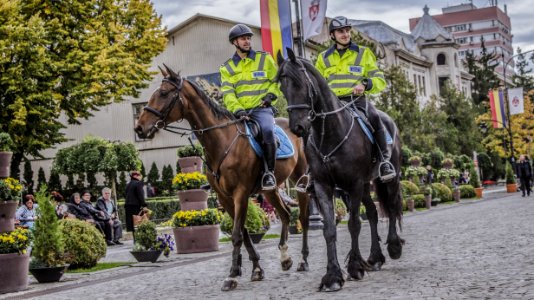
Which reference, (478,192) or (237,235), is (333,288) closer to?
(237,235)

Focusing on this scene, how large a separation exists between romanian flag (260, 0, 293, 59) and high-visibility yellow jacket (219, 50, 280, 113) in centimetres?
800

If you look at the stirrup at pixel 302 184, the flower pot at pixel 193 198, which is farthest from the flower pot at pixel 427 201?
the stirrup at pixel 302 184

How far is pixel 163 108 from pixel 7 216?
130 inches

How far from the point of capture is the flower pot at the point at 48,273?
12.6m

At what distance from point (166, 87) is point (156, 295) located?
2.61 meters

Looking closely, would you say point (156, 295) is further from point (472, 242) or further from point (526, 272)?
point (472, 242)

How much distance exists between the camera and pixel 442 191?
37.0 m

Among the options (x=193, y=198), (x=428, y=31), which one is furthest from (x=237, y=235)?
(x=428, y=31)

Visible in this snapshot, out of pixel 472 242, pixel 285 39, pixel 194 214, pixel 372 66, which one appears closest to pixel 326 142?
pixel 372 66

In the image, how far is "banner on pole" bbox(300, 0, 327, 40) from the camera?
782 inches

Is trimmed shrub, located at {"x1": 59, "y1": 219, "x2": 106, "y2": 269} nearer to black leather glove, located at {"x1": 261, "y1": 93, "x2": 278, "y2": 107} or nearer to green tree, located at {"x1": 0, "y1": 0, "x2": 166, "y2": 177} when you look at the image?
black leather glove, located at {"x1": 261, "y1": 93, "x2": 278, "y2": 107}

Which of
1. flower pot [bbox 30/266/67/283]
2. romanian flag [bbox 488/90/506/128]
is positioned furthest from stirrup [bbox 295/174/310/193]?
romanian flag [bbox 488/90/506/128]

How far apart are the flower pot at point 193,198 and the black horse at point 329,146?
7.12 meters

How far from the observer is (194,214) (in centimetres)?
1656
